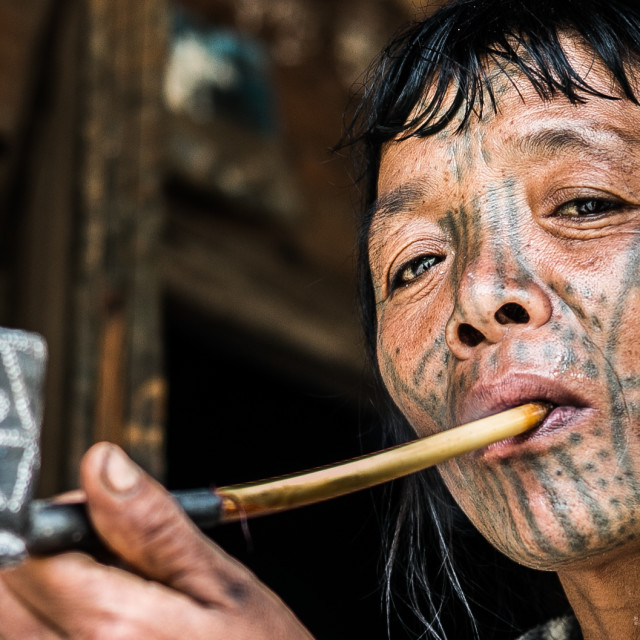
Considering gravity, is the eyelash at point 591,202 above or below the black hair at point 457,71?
below

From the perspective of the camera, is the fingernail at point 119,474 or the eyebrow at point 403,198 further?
the eyebrow at point 403,198

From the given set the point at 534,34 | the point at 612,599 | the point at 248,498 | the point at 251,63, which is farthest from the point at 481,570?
the point at 251,63

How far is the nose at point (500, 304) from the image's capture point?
1017mm

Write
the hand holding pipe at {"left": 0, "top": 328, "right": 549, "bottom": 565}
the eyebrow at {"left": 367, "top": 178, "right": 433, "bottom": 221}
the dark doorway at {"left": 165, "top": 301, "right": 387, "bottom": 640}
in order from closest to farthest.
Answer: the hand holding pipe at {"left": 0, "top": 328, "right": 549, "bottom": 565}
the eyebrow at {"left": 367, "top": 178, "right": 433, "bottom": 221}
the dark doorway at {"left": 165, "top": 301, "right": 387, "bottom": 640}

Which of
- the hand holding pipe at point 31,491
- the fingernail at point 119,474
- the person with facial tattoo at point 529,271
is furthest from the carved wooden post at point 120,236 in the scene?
the fingernail at point 119,474

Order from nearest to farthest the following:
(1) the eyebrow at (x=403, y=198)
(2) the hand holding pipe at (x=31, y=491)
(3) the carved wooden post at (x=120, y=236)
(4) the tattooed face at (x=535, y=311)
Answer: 1. (2) the hand holding pipe at (x=31, y=491)
2. (4) the tattooed face at (x=535, y=311)
3. (1) the eyebrow at (x=403, y=198)
4. (3) the carved wooden post at (x=120, y=236)

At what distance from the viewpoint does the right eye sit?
48.8 inches

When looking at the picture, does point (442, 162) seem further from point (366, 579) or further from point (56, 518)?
point (366, 579)

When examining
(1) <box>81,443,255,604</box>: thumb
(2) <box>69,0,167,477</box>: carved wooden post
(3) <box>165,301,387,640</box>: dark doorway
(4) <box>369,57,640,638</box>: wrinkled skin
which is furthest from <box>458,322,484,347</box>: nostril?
(3) <box>165,301,387,640</box>: dark doorway

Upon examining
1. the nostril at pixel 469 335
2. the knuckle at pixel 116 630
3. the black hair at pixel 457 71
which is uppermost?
the black hair at pixel 457 71

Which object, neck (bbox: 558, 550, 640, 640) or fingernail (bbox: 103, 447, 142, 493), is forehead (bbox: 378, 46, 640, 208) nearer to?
neck (bbox: 558, 550, 640, 640)

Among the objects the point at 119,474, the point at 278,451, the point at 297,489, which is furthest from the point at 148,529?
the point at 278,451

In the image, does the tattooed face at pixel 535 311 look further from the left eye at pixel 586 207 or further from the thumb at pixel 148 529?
the thumb at pixel 148 529

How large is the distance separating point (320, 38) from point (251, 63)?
0.45 metres
